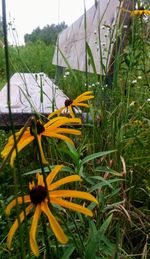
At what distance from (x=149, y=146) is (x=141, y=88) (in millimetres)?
543

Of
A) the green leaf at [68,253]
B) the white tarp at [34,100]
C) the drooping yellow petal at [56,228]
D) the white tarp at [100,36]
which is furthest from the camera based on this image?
the white tarp at [34,100]

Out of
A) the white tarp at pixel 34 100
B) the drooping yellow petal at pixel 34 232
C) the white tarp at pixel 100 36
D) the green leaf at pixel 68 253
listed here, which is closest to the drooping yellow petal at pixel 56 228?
the drooping yellow petal at pixel 34 232

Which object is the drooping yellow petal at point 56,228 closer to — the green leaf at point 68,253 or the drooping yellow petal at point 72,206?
the drooping yellow petal at point 72,206

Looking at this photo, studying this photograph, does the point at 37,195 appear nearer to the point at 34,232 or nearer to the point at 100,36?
the point at 34,232

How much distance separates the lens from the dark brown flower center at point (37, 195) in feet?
1.62

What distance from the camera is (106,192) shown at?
1110mm

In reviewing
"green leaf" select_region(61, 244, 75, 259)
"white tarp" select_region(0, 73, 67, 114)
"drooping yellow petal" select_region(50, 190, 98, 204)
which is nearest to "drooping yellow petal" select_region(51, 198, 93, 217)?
"drooping yellow petal" select_region(50, 190, 98, 204)

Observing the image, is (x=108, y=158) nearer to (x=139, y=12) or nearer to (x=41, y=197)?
(x=139, y=12)

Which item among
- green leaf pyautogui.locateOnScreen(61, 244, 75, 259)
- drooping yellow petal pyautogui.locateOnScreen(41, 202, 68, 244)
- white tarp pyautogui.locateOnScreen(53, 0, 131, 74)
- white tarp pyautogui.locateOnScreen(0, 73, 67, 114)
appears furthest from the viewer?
white tarp pyautogui.locateOnScreen(0, 73, 67, 114)

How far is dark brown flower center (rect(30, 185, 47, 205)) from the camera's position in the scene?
0.49 metres

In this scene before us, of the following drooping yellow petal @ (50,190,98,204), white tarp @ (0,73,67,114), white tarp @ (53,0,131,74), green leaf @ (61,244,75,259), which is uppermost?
white tarp @ (53,0,131,74)

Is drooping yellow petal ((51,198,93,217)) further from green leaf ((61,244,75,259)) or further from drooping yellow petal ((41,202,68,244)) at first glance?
green leaf ((61,244,75,259))

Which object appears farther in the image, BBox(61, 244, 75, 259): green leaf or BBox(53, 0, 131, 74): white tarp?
BBox(53, 0, 131, 74): white tarp

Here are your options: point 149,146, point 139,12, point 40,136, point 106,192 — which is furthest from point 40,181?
point 139,12
